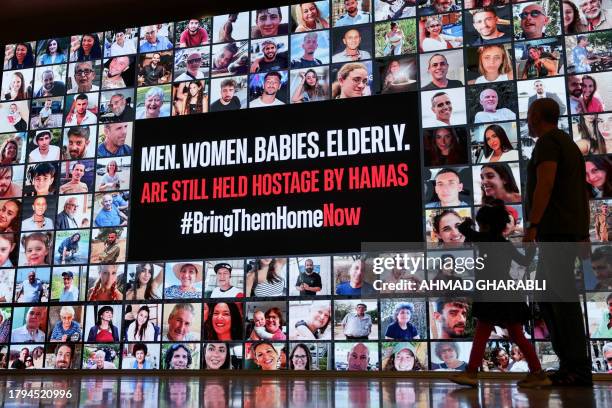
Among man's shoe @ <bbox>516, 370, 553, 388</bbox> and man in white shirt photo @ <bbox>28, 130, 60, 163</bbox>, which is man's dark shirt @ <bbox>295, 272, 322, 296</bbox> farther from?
man in white shirt photo @ <bbox>28, 130, 60, 163</bbox>

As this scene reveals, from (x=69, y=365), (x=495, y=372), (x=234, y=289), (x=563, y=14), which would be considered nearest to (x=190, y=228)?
(x=234, y=289)

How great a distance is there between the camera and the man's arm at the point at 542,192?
102 inches

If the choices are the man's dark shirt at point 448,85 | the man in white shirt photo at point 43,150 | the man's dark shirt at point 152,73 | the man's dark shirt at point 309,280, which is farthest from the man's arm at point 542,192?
the man in white shirt photo at point 43,150

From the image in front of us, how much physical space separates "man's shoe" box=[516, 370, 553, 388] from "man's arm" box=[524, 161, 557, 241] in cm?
58

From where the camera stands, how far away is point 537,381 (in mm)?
2637

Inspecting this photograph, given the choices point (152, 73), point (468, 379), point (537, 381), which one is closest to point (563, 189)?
point (537, 381)

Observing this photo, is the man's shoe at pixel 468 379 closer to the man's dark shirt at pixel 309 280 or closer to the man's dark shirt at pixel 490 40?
the man's dark shirt at pixel 309 280

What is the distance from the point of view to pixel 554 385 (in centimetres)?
257

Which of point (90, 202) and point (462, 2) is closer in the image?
point (462, 2)

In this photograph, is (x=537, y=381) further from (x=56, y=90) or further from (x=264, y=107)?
(x=56, y=90)

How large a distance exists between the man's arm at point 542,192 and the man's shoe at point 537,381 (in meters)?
0.58

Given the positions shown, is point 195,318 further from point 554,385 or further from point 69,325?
point 554,385

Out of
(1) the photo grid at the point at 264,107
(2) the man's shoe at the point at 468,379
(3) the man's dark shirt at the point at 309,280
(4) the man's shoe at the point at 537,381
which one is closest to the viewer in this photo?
(4) the man's shoe at the point at 537,381

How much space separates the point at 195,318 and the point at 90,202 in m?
1.37
